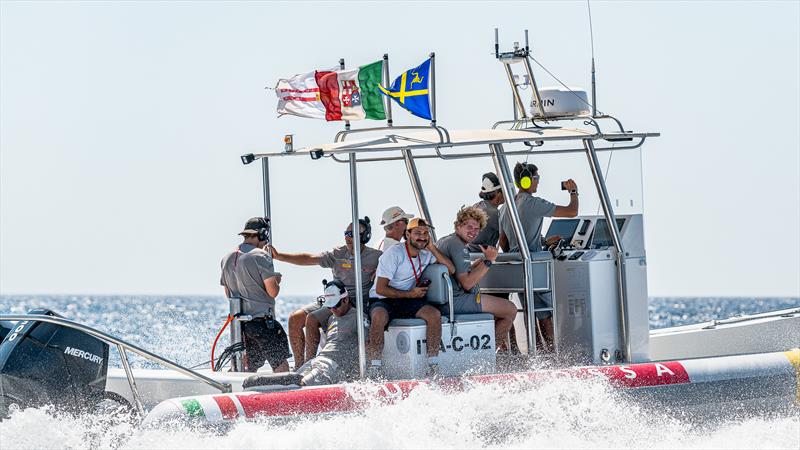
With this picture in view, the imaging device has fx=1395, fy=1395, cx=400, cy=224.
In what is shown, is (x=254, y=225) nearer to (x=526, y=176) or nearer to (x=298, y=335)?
(x=298, y=335)

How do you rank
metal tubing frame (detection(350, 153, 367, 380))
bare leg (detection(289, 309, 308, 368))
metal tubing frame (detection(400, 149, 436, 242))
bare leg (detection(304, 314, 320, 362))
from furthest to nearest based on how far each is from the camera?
1. metal tubing frame (detection(400, 149, 436, 242))
2. bare leg (detection(289, 309, 308, 368))
3. bare leg (detection(304, 314, 320, 362))
4. metal tubing frame (detection(350, 153, 367, 380))

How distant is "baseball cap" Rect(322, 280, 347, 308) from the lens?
912cm

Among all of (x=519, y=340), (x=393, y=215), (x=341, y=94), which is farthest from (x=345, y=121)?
(x=519, y=340)

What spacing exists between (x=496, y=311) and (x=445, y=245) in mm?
602

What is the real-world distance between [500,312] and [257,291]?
1.71 meters

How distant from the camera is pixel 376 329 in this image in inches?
352

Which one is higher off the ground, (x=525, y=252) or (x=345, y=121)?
(x=345, y=121)

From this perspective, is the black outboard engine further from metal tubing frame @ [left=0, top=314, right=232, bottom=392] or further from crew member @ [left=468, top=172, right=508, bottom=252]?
crew member @ [left=468, top=172, right=508, bottom=252]

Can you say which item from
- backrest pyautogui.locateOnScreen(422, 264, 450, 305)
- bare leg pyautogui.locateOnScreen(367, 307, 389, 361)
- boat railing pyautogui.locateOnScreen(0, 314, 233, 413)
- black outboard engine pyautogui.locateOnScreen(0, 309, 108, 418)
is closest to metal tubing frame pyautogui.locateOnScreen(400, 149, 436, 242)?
backrest pyautogui.locateOnScreen(422, 264, 450, 305)

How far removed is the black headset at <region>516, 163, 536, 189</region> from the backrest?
1.10 meters

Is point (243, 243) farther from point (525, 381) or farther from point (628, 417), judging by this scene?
point (628, 417)

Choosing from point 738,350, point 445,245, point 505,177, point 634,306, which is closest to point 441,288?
point 445,245

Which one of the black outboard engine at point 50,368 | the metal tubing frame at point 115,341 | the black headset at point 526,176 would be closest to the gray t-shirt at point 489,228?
the black headset at point 526,176

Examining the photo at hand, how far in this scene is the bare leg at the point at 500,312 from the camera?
9.41 m
